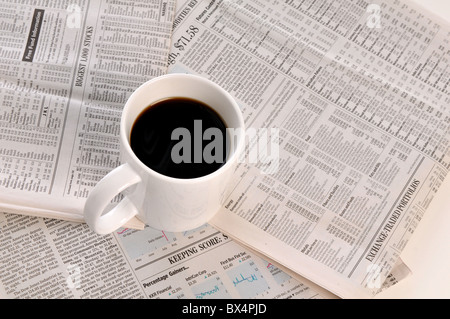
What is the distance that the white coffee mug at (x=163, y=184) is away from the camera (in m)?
0.48

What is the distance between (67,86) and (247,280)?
33 cm

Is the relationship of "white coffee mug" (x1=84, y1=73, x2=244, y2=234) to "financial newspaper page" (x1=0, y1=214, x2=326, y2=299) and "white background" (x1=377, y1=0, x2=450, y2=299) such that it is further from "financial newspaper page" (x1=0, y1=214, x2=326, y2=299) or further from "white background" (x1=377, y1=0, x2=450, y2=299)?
"white background" (x1=377, y1=0, x2=450, y2=299)

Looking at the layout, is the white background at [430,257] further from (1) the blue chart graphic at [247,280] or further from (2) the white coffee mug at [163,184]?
(2) the white coffee mug at [163,184]

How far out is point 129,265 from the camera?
0.59 metres

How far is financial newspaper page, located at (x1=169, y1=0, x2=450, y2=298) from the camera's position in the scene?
611 mm

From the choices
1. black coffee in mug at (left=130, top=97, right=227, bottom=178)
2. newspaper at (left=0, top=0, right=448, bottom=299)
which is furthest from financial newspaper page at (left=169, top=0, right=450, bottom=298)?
black coffee in mug at (left=130, top=97, right=227, bottom=178)

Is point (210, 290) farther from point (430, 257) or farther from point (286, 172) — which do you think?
point (430, 257)

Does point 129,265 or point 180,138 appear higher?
point 180,138

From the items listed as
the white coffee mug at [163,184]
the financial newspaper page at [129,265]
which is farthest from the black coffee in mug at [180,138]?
the financial newspaper page at [129,265]

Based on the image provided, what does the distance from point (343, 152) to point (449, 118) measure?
16cm

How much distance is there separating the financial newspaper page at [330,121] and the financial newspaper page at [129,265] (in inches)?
1.0

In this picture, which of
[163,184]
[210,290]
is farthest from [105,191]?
[210,290]

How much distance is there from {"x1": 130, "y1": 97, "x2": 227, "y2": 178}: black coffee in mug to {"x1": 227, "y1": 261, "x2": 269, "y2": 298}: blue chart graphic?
0.14 meters

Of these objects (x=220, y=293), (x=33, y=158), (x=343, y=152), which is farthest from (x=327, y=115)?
(x=33, y=158)
